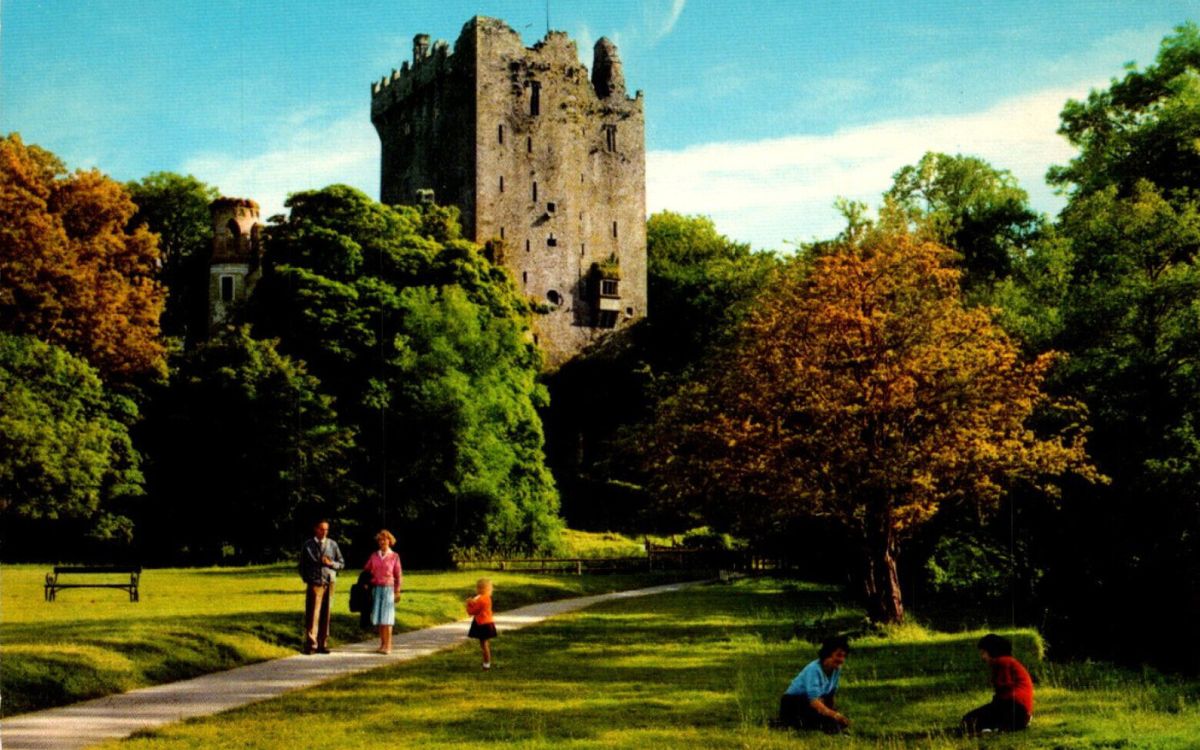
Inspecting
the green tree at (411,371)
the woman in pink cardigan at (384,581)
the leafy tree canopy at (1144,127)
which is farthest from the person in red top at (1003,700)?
the green tree at (411,371)

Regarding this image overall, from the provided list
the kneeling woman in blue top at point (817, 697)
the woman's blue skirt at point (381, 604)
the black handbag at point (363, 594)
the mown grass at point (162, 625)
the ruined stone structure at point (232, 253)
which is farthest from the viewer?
the ruined stone structure at point (232, 253)

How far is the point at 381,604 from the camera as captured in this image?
18406 mm

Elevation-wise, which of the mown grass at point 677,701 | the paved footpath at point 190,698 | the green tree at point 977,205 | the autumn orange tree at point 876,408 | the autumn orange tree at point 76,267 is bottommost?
the mown grass at point 677,701

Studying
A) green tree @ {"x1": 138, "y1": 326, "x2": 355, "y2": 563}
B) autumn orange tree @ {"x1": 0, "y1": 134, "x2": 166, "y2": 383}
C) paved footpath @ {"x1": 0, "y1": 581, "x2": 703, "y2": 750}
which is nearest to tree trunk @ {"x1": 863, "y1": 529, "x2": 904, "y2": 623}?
paved footpath @ {"x1": 0, "y1": 581, "x2": 703, "y2": 750}

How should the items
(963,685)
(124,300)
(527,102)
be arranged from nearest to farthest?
(963,685) < (124,300) < (527,102)

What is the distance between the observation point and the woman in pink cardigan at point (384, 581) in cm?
1795

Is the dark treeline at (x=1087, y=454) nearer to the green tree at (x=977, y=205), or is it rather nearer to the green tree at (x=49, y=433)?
the green tree at (x=977, y=205)

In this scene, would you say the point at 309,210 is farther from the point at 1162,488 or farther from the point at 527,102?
the point at 1162,488

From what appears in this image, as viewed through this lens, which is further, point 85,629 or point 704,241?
point 704,241

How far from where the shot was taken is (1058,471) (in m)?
22.3

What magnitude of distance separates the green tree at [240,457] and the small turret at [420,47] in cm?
4194

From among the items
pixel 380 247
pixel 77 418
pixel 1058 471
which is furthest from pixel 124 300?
pixel 1058 471

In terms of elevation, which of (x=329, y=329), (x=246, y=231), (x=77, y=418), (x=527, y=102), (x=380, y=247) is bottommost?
(x=77, y=418)

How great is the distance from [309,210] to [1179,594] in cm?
3978
